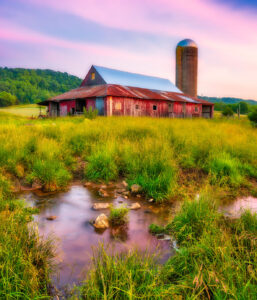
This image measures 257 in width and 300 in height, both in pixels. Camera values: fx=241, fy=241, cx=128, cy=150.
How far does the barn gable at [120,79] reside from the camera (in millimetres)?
27797

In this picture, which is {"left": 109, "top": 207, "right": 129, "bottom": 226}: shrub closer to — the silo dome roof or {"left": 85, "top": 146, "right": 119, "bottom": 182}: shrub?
{"left": 85, "top": 146, "right": 119, "bottom": 182}: shrub

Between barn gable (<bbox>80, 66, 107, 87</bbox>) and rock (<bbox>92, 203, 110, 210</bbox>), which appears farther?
barn gable (<bbox>80, 66, 107, 87</bbox>)

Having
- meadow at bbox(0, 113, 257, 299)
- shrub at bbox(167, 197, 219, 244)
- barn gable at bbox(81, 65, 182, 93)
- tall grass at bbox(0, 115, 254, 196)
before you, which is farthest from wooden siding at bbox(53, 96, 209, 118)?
shrub at bbox(167, 197, 219, 244)

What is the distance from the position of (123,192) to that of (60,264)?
3.13 m

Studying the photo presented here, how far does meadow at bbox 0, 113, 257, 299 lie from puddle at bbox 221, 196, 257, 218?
358mm

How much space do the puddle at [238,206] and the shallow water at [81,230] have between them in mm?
1242

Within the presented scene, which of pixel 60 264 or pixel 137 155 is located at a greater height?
pixel 137 155

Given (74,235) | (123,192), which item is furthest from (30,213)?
(123,192)

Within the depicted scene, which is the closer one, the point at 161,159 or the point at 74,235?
the point at 74,235

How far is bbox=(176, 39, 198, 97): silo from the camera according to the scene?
4062 centimetres

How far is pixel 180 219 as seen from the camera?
3.95 m

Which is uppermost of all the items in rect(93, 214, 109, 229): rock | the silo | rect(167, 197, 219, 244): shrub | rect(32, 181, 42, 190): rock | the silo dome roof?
the silo dome roof

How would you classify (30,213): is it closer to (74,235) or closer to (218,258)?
(74,235)

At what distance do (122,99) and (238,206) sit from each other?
67.2 ft
